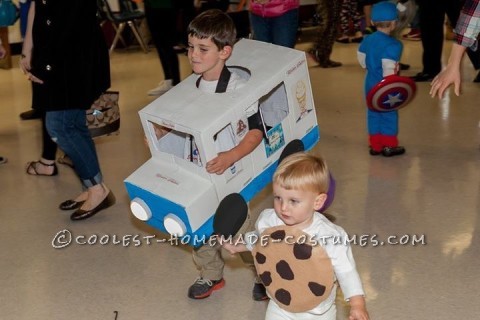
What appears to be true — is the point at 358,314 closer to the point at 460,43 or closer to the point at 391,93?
the point at 460,43

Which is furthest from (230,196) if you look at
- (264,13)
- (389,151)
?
(264,13)

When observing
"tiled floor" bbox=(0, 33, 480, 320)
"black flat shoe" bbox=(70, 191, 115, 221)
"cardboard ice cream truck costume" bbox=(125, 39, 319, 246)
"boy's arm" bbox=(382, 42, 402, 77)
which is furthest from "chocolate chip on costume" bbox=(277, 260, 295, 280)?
"boy's arm" bbox=(382, 42, 402, 77)

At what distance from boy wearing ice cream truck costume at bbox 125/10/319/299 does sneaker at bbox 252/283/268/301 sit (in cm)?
16

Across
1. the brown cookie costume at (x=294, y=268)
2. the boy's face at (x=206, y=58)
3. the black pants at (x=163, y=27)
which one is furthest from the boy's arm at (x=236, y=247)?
the black pants at (x=163, y=27)

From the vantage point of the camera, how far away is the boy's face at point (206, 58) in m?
2.62

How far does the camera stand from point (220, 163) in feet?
7.86

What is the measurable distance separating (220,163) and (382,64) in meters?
1.83

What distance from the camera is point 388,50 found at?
12.8 feet

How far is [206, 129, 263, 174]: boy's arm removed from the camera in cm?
239

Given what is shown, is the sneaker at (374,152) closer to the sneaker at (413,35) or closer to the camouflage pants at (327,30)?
the camouflage pants at (327,30)

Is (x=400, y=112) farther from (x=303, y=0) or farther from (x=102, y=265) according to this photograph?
(x=303, y=0)

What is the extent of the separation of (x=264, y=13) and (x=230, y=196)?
234cm

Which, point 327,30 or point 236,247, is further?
point 327,30

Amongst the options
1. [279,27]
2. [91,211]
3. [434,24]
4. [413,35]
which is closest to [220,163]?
[91,211]
